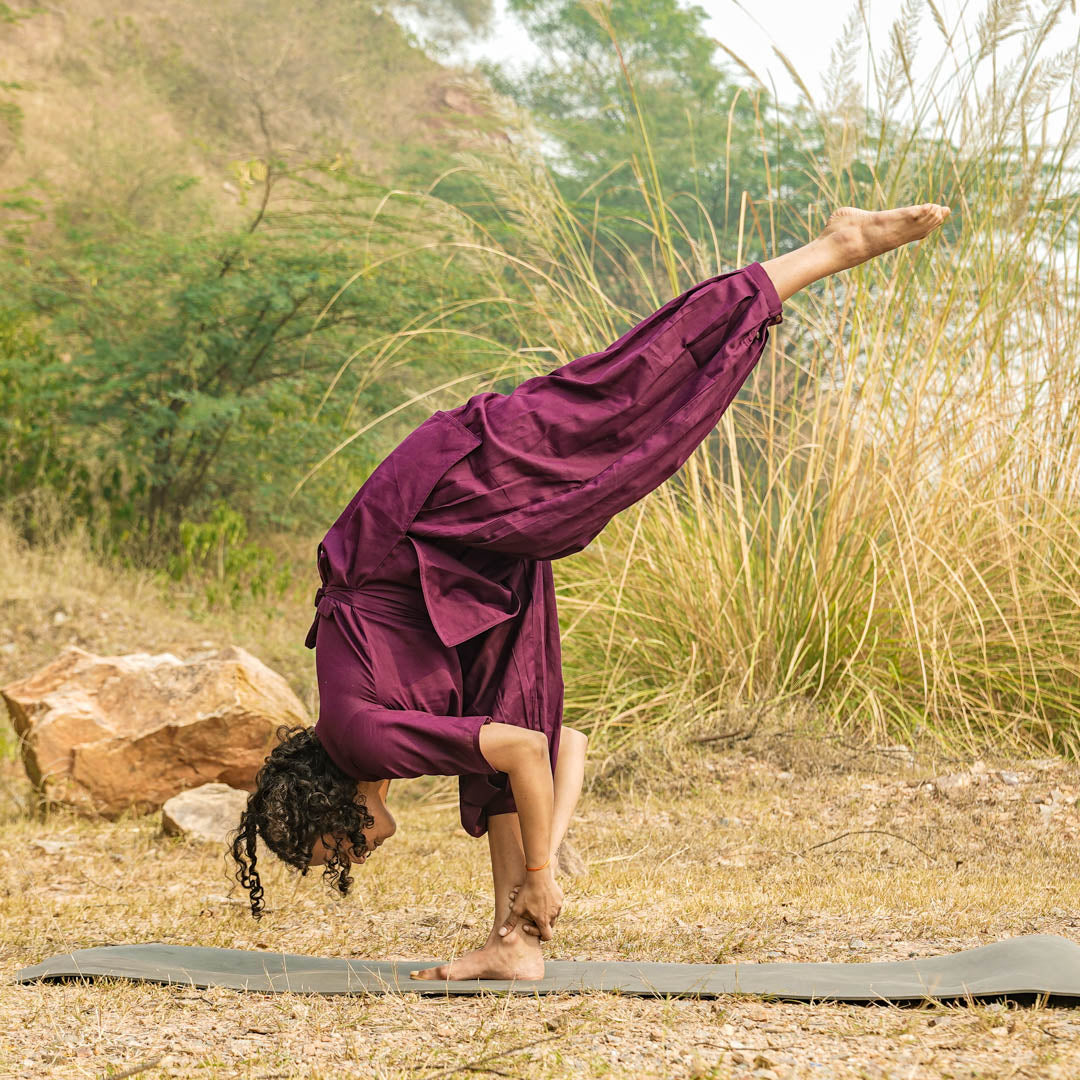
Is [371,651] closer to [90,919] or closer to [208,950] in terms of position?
[208,950]

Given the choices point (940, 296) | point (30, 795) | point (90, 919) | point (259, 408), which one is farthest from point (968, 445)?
point (259, 408)

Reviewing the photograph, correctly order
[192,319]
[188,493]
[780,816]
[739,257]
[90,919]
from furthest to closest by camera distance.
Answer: [188,493], [192,319], [739,257], [780,816], [90,919]

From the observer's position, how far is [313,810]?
2.19m

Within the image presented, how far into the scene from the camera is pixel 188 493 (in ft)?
28.0

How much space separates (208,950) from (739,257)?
2.87 metres

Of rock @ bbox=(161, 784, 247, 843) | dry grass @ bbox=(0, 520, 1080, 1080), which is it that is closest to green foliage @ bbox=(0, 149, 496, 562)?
dry grass @ bbox=(0, 520, 1080, 1080)

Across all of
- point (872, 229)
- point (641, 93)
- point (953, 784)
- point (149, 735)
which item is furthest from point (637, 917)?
point (641, 93)

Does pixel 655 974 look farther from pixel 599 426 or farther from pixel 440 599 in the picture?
pixel 599 426

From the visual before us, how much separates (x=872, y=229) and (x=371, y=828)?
62.3 inches

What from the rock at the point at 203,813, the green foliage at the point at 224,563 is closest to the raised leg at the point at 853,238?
the rock at the point at 203,813

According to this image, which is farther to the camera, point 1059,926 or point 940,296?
point 940,296

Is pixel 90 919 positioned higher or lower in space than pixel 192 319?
lower

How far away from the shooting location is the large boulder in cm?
430

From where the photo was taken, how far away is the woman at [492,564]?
7.19 ft
